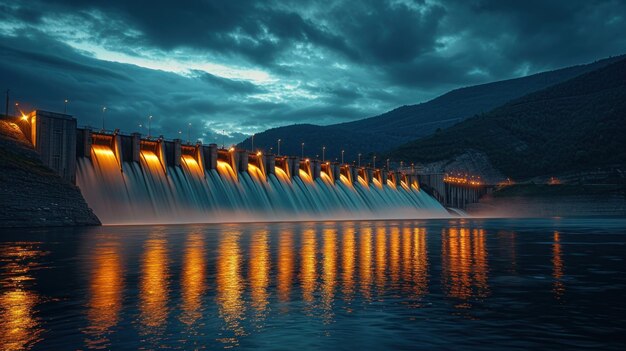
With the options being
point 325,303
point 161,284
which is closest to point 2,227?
point 161,284

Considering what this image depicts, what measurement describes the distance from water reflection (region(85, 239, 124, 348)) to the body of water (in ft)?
0.12

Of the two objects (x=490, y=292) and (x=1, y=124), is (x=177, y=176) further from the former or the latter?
(x=490, y=292)

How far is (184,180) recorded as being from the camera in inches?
2363

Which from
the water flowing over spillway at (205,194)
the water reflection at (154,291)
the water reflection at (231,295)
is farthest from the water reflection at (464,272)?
the water flowing over spillway at (205,194)

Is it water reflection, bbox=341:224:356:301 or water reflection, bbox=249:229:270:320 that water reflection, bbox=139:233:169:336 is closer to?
water reflection, bbox=249:229:270:320

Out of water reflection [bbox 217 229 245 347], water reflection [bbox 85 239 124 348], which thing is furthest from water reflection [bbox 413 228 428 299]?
water reflection [bbox 85 239 124 348]

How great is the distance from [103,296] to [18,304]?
1851mm

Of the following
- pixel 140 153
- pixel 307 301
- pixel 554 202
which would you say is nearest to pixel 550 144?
pixel 554 202

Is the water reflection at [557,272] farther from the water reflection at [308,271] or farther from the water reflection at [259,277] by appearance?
the water reflection at [259,277]

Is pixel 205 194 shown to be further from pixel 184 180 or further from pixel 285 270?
pixel 285 270

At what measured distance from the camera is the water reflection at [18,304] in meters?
8.84

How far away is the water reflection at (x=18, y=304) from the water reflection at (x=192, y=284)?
2.71m

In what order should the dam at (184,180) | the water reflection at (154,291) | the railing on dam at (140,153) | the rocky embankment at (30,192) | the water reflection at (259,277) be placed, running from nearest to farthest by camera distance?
the water reflection at (154,291) → the water reflection at (259,277) → the rocky embankment at (30,192) → the railing on dam at (140,153) → the dam at (184,180)

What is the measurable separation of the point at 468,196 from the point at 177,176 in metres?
99.2
